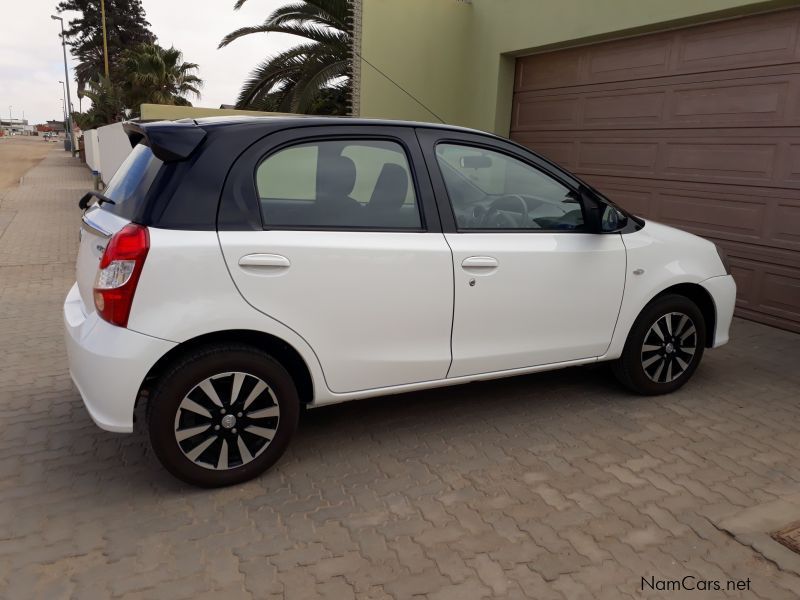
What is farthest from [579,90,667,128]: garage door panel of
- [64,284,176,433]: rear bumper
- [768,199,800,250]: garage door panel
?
[64,284,176,433]: rear bumper

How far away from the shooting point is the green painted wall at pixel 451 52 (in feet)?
26.9

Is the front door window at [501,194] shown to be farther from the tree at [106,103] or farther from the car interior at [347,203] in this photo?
the tree at [106,103]

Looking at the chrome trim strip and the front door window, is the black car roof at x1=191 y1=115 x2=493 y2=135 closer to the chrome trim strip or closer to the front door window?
the front door window

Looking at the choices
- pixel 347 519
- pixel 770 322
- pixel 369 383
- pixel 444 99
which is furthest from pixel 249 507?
pixel 444 99

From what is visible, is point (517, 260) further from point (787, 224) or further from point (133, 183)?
point (787, 224)

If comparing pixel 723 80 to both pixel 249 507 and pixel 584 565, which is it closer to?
pixel 584 565

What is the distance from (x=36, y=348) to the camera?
4941 mm

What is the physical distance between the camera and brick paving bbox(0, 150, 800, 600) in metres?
2.47

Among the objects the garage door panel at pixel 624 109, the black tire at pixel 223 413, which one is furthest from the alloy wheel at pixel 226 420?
the garage door panel at pixel 624 109

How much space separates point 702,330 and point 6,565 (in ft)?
12.9

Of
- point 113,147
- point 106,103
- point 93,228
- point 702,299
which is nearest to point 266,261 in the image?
point 93,228

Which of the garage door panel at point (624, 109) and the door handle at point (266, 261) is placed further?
the garage door panel at point (624, 109)

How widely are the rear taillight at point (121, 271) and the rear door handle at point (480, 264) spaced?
151cm

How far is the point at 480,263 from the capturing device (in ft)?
10.9
